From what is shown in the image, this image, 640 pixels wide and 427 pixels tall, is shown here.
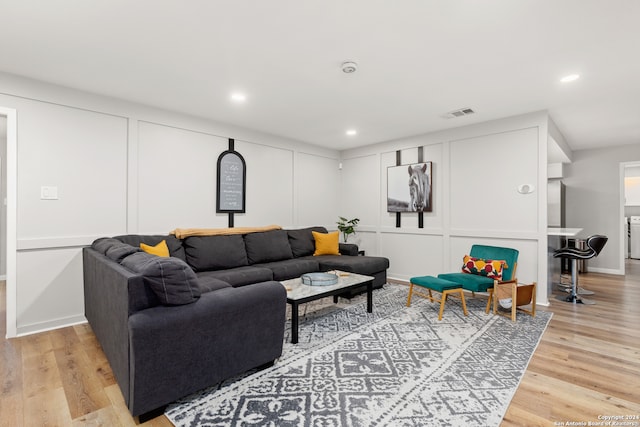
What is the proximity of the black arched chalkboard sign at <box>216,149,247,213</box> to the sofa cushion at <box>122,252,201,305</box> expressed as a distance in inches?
102

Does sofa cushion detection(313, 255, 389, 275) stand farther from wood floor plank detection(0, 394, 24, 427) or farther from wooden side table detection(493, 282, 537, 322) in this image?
wood floor plank detection(0, 394, 24, 427)

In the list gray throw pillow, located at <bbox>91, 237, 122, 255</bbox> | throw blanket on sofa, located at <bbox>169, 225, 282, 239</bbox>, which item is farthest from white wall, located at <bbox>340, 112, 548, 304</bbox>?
gray throw pillow, located at <bbox>91, 237, 122, 255</bbox>

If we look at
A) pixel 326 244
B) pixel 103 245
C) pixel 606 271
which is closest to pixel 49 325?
pixel 103 245

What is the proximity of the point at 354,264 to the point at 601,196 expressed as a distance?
5.35m

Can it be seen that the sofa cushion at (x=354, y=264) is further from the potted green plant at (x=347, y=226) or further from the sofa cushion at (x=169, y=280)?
the sofa cushion at (x=169, y=280)

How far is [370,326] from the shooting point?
313 cm

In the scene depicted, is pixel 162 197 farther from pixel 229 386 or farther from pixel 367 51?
pixel 367 51

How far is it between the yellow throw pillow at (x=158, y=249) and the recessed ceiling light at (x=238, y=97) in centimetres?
177

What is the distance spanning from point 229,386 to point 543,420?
1.85 meters

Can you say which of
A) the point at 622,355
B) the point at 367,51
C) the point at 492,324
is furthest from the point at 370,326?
the point at 367,51

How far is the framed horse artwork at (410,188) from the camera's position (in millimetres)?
4938

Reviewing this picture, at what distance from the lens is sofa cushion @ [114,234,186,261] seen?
3370 mm

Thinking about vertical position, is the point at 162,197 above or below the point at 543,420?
above

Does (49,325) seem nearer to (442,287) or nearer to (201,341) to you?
(201,341)
